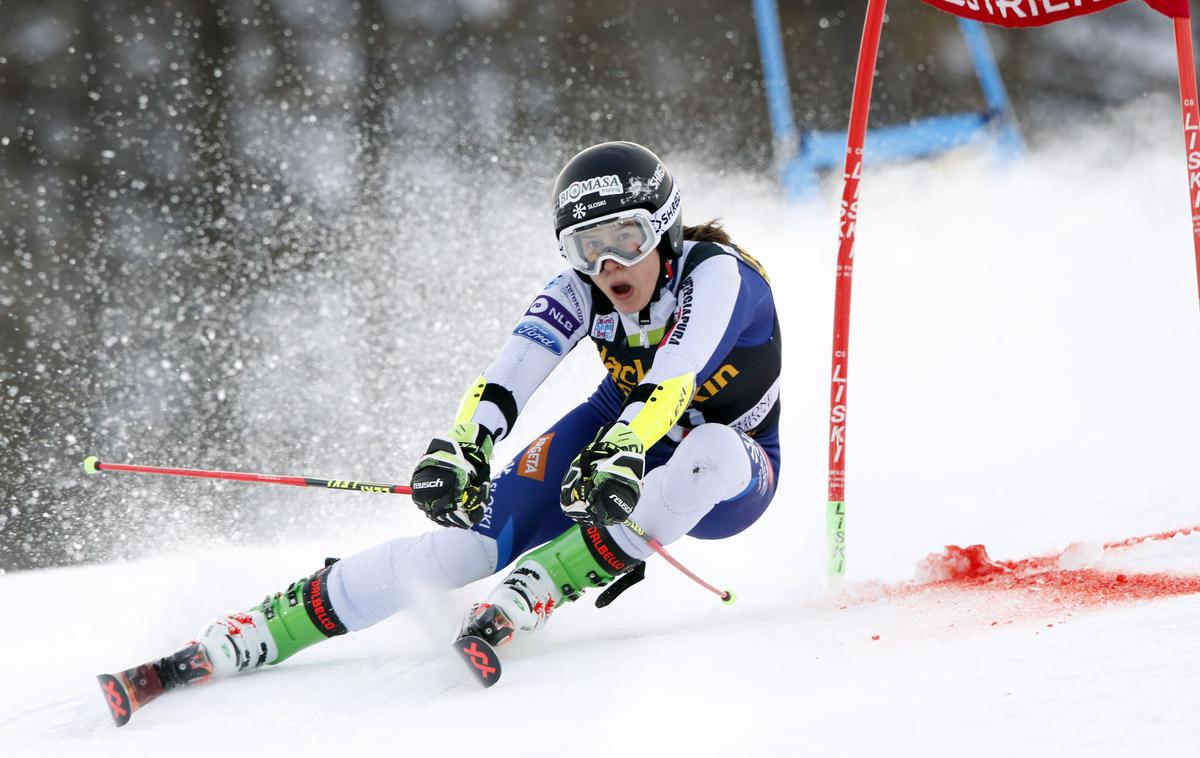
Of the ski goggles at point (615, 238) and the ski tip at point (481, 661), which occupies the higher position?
the ski goggles at point (615, 238)

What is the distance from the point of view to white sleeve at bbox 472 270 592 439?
2.78 m

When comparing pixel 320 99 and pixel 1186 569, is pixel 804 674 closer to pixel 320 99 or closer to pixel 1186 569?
pixel 1186 569

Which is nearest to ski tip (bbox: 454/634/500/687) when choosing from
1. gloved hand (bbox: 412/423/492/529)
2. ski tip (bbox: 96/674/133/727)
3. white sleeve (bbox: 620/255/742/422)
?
gloved hand (bbox: 412/423/492/529)

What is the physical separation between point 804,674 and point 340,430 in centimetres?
523

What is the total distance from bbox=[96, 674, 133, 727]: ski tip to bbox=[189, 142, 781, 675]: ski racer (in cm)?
25

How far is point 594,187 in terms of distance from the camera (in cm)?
257

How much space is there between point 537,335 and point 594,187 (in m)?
0.44

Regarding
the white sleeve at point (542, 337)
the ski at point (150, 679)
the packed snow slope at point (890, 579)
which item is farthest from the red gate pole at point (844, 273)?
the ski at point (150, 679)

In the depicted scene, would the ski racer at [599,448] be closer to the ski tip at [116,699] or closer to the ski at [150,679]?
the ski at [150,679]

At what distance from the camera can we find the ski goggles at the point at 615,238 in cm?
256

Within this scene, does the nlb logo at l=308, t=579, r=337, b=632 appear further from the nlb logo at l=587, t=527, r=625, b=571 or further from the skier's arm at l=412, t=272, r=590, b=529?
the nlb logo at l=587, t=527, r=625, b=571

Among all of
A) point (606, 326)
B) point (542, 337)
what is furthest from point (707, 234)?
point (542, 337)

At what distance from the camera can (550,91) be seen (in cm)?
775

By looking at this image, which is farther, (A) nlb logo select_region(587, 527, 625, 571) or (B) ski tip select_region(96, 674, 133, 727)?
(A) nlb logo select_region(587, 527, 625, 571)
